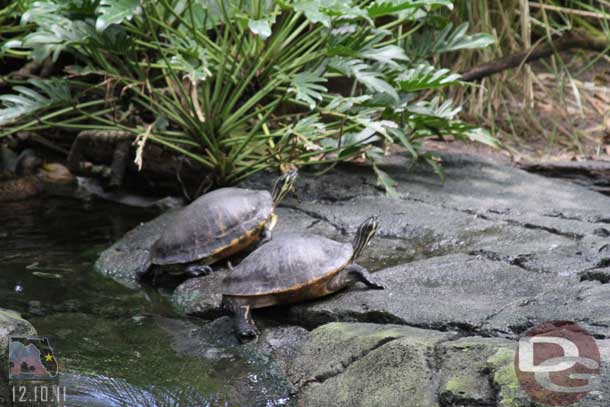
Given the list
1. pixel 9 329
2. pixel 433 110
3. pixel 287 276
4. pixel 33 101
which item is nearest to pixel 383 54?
pixel 433 110

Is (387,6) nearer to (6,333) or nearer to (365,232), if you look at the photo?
(365,232)

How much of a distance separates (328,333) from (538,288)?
0.91m

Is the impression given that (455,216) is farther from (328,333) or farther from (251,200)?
(328,333)

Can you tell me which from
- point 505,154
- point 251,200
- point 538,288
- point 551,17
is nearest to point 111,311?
point 251,200

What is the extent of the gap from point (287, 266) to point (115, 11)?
1.80 metres

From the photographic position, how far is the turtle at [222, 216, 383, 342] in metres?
3.36

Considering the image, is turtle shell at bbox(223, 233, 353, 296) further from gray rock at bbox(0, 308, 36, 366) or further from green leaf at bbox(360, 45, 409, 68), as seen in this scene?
green leaf at bbox(360, 45, 409, 68)

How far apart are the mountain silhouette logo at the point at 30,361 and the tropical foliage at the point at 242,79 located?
6.81ft

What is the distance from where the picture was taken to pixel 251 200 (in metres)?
4.21

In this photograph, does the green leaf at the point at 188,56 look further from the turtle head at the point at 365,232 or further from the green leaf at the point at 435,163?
the green leaf at the point at 435,163

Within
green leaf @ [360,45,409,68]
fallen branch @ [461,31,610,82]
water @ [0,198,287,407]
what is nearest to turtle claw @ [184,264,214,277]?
water @ [0,198,287,407]

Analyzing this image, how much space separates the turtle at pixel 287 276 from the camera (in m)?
3.36

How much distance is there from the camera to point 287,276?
3377mm

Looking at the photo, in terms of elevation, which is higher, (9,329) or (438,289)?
(9,329)
